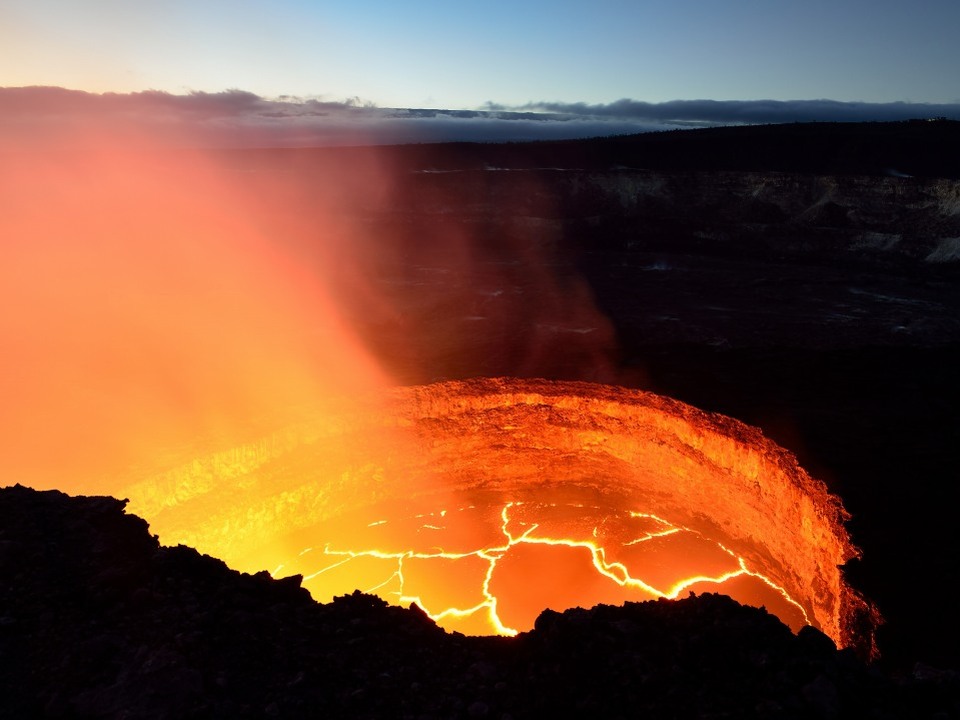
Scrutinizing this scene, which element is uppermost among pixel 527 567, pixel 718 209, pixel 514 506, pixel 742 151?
pixel 742 151

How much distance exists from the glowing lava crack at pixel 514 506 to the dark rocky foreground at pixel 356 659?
5774 mm

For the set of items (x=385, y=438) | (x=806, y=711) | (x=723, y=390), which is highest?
(x=806, y=711)

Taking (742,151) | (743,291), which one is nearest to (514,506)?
(743,291)

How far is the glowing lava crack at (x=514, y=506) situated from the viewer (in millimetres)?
10906

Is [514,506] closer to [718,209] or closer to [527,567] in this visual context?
[527,567]

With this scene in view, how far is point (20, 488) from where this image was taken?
20.7 feet

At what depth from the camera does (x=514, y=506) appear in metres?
13.9

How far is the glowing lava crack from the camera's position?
35.8ft

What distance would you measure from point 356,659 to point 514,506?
9634mm

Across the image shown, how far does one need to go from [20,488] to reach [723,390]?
42.4ft

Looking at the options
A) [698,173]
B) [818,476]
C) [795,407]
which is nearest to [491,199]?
[698,173]

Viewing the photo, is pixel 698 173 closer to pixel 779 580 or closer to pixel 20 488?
pixel 779 580

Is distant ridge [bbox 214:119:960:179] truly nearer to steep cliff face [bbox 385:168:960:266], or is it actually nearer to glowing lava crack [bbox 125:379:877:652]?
steep cliff face [bbox 385:168:960:266]

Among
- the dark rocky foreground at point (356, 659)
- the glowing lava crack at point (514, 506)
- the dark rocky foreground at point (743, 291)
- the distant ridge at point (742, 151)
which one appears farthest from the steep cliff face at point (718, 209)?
the dark rocky foreground at point (356, 659)
